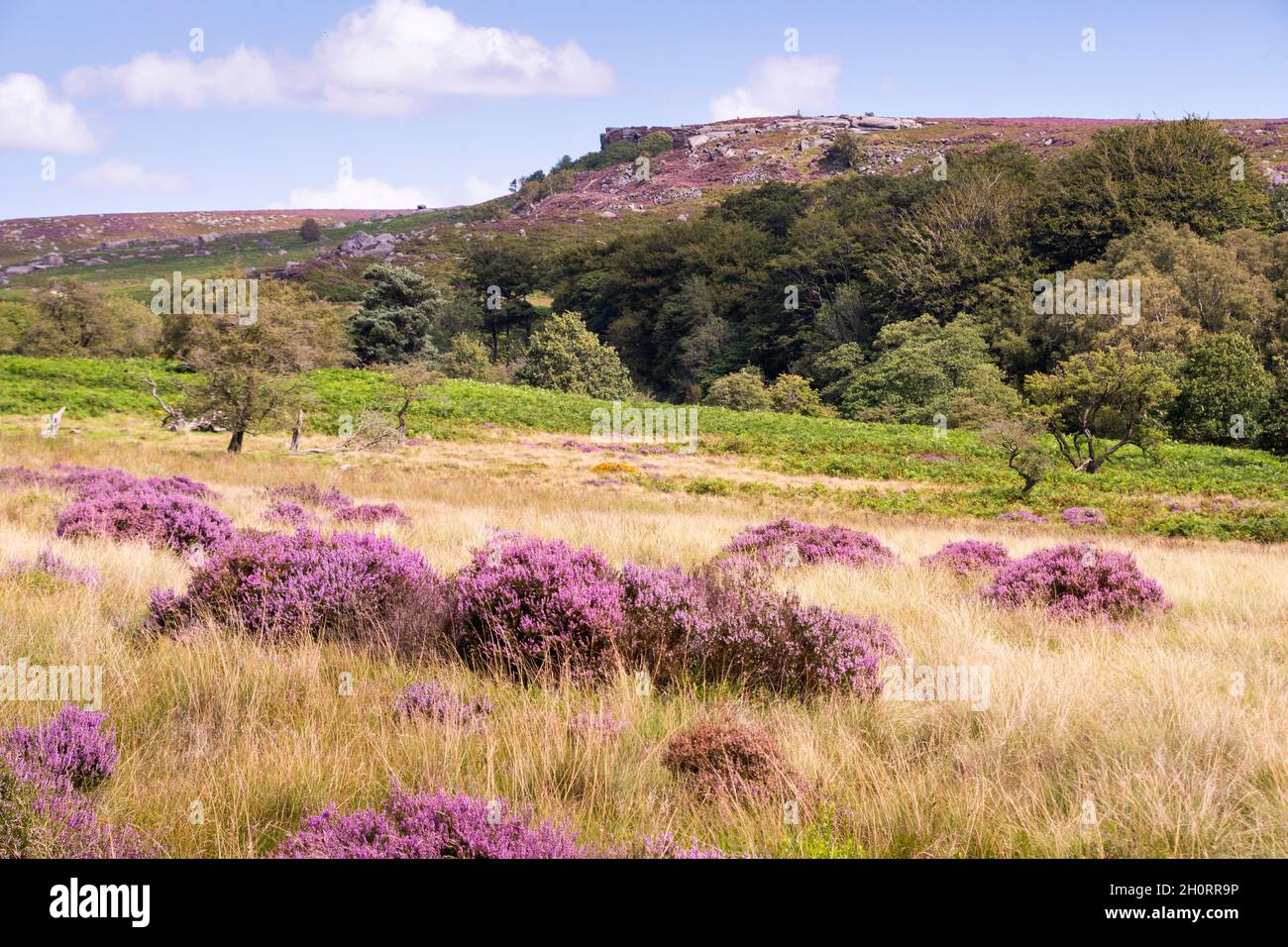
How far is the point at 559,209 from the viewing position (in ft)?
433

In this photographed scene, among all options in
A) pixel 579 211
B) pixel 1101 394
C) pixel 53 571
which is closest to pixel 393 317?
pixel 1101 394

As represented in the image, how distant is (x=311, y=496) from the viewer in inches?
557

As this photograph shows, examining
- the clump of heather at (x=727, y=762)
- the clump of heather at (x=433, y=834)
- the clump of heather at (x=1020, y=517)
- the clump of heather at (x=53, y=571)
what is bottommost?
the clump of heather at (x=1020, y=517)

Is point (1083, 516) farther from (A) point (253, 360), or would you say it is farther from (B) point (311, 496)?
(A) point (253, 360)

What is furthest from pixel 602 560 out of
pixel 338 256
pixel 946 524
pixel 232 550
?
pixel 338 256

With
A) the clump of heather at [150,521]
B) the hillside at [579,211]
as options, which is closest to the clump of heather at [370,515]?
the clump of heather at [150,521]

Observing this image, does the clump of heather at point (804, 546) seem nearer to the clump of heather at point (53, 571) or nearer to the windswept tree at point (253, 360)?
the clump of heather at point (53, 571)

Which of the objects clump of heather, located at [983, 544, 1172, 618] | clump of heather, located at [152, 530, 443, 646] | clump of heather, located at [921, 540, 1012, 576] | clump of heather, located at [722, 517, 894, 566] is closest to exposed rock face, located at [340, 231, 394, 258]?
clump of heather, located at [722, 517, 894, 566]

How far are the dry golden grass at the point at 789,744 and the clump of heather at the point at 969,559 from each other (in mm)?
2825

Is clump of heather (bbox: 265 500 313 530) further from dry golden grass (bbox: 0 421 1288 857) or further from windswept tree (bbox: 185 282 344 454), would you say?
windswept tree (bbox: 185 282 344 454)

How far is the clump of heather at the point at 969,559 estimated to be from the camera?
8.91 metres

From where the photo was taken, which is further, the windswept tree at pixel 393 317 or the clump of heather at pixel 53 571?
the windswept tree at pixel 393 317

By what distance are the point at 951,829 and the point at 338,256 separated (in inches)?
4580

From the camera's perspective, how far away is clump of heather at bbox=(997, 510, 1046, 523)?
2084 cm
